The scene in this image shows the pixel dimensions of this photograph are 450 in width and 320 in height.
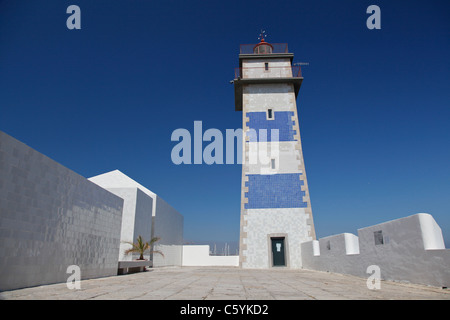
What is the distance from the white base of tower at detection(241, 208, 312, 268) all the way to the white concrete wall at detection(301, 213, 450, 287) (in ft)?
18.4

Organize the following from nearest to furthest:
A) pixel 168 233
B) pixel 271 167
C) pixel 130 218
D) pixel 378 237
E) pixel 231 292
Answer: pixel 231 292, pixel 378 237, pixel 130 218, pixel 271 167, pixel 168 233

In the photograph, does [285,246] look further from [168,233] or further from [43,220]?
[43,220]

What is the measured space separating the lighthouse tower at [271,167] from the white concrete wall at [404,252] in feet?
19.1

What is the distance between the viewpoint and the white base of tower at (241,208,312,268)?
14906mm

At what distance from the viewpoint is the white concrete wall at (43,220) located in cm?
527

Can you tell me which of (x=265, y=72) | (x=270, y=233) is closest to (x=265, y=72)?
(x=265, y=72)

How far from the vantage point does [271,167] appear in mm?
16172

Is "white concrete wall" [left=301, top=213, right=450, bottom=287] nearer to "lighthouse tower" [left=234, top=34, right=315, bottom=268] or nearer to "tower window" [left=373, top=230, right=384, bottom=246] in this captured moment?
"tower window" [left=373, top=230, right=384, bottom=246]

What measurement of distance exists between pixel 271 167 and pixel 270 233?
11.4 ft
